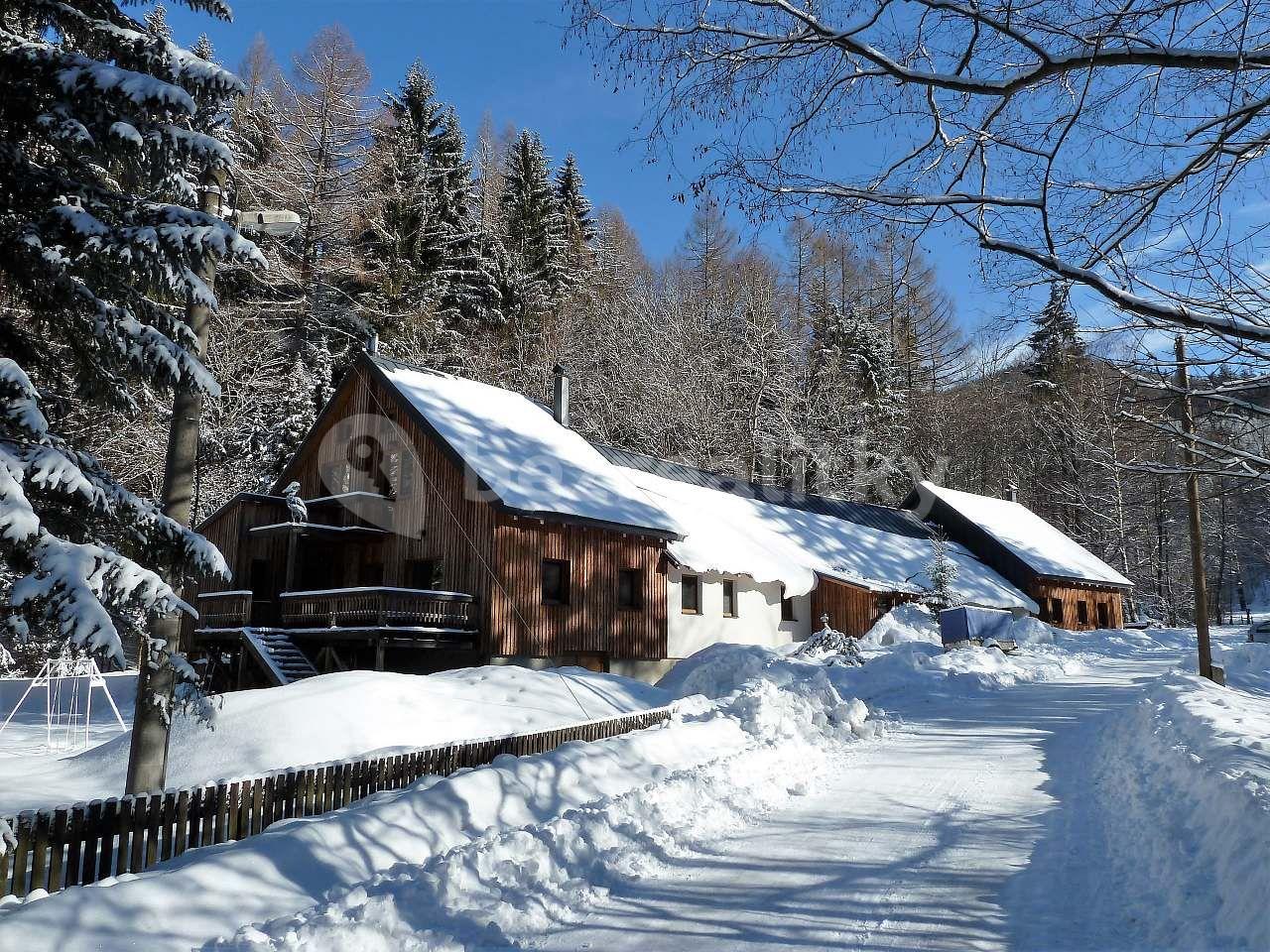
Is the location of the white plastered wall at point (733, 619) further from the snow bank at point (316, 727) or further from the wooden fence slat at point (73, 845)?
the wooden fence slat at point (73, 845)

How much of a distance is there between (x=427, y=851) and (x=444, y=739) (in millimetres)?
6171

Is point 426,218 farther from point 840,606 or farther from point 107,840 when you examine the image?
point 107,840

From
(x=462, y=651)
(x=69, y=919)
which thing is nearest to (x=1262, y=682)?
(x=462, y=651)

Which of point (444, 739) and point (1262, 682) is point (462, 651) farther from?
point (1262, 682)

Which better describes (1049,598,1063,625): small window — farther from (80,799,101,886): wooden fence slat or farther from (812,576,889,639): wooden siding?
(80,799,101,886): wooden fence slat

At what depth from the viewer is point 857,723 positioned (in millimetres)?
12586

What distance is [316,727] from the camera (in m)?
11.8

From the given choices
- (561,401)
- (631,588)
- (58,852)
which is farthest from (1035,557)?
(58,852)

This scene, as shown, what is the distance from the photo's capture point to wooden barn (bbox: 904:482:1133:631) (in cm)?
3941

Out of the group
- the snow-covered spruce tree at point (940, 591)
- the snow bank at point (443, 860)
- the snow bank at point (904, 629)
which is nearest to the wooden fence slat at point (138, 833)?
the snow bank at point (443, 860)

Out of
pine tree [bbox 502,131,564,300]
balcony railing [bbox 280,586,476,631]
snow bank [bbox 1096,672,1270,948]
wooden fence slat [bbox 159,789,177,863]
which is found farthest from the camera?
pine tree [bbox 502,131,564,300]

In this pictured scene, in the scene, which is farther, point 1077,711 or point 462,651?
point 462,651

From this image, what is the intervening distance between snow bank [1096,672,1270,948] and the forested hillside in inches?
520

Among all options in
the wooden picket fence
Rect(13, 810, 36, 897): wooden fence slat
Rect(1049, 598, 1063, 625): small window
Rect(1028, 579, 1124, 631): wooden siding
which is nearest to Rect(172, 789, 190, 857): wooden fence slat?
the wooden picket fence
